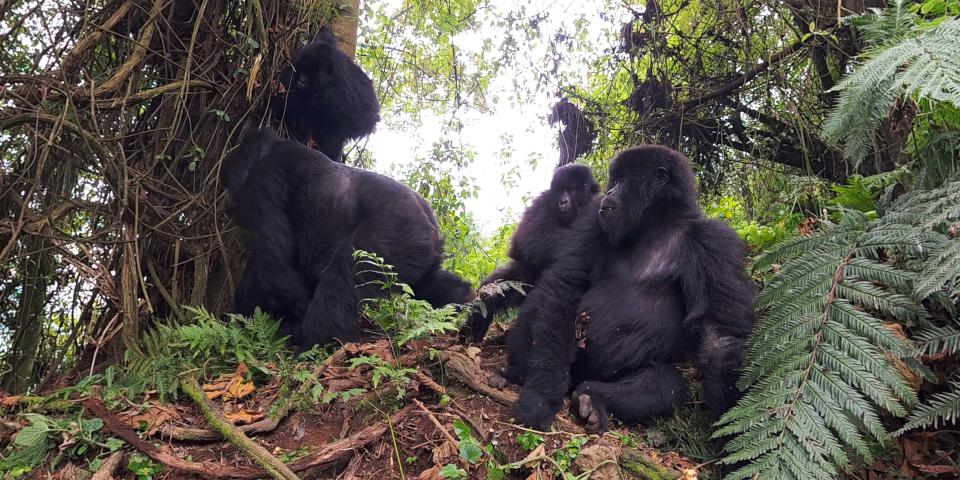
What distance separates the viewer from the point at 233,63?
14.4 feet

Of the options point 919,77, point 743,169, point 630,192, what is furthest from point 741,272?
point 743,169

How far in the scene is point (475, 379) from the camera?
10.7 ft

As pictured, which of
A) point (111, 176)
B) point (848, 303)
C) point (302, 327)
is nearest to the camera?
point (848, 303)

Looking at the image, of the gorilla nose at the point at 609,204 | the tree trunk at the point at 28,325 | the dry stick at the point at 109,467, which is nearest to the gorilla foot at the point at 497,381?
the gorilla nose at the point at 609,204

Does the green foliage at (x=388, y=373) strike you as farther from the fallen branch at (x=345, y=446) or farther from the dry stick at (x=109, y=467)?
the dry stick at (x=109, y=467)

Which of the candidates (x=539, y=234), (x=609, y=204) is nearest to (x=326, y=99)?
(x=539, y=234)

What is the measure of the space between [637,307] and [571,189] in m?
1.41

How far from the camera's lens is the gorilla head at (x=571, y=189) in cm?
463

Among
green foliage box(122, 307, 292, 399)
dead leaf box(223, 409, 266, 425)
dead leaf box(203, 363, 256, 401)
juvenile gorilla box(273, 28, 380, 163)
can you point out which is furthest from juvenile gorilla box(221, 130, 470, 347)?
dead leaf box(223, 409, 266, 425)

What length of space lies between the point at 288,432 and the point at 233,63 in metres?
2.72

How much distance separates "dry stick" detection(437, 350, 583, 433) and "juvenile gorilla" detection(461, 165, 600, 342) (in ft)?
2.09

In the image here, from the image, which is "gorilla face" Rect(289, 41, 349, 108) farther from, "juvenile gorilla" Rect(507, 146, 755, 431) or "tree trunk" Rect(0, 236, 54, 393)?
"juvenile gorilla" Rect(507, 146, 755, 431)

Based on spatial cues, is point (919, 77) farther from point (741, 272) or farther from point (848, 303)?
point (741, 272)

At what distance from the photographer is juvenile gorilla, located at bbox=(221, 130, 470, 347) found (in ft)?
13.4
